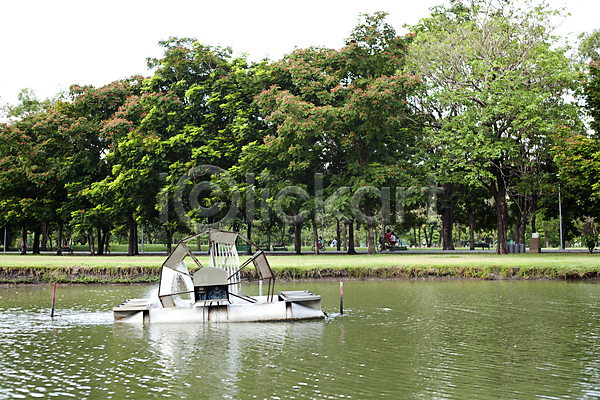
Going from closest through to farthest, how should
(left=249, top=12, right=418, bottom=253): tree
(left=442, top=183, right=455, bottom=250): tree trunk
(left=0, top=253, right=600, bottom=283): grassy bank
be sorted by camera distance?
(left=0, top=253, right=600, bottom=283): grassy bank → (left=249, top=12, right=418, bottom=253): tree → (left=442, top=183, right=455, bottom=250): tree trunk

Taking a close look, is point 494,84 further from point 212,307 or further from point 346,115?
point 212,307

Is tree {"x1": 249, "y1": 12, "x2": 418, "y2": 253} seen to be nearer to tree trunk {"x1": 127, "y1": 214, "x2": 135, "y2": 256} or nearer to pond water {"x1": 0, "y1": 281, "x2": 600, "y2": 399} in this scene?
tree trunk {"x1": 127, "y1": 214, "x2": 135, "y2": 256}

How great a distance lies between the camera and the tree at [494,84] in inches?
1639

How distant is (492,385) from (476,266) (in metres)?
21.4

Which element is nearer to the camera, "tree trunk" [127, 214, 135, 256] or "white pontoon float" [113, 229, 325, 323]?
"white pontoon float" [113, 229, 325, 323]

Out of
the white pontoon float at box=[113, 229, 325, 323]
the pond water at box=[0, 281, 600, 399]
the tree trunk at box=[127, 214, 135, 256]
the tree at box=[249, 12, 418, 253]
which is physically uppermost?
the tree at box=[249, 12, 418, 253]

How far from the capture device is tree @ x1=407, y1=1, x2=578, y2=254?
41.6 m

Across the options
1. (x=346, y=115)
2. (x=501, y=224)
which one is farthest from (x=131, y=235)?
(x=501, y=224)

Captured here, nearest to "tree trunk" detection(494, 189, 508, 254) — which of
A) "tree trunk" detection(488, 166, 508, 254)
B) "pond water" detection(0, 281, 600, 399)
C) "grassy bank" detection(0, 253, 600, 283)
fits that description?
"tree trunk" detection(488, 166, 508, 254)

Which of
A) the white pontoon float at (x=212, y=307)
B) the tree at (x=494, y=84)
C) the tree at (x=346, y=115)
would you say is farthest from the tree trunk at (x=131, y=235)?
the white pontoon float at (x=212, y=307)

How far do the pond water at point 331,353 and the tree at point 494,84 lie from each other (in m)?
21.6

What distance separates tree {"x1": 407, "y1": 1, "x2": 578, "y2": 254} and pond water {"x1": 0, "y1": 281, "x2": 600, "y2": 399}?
21629 mm

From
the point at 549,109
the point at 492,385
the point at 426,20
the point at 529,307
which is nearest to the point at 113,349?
the point at 492,385

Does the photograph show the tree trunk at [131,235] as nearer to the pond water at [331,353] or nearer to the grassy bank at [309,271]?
the grassy bank at [309,271]
